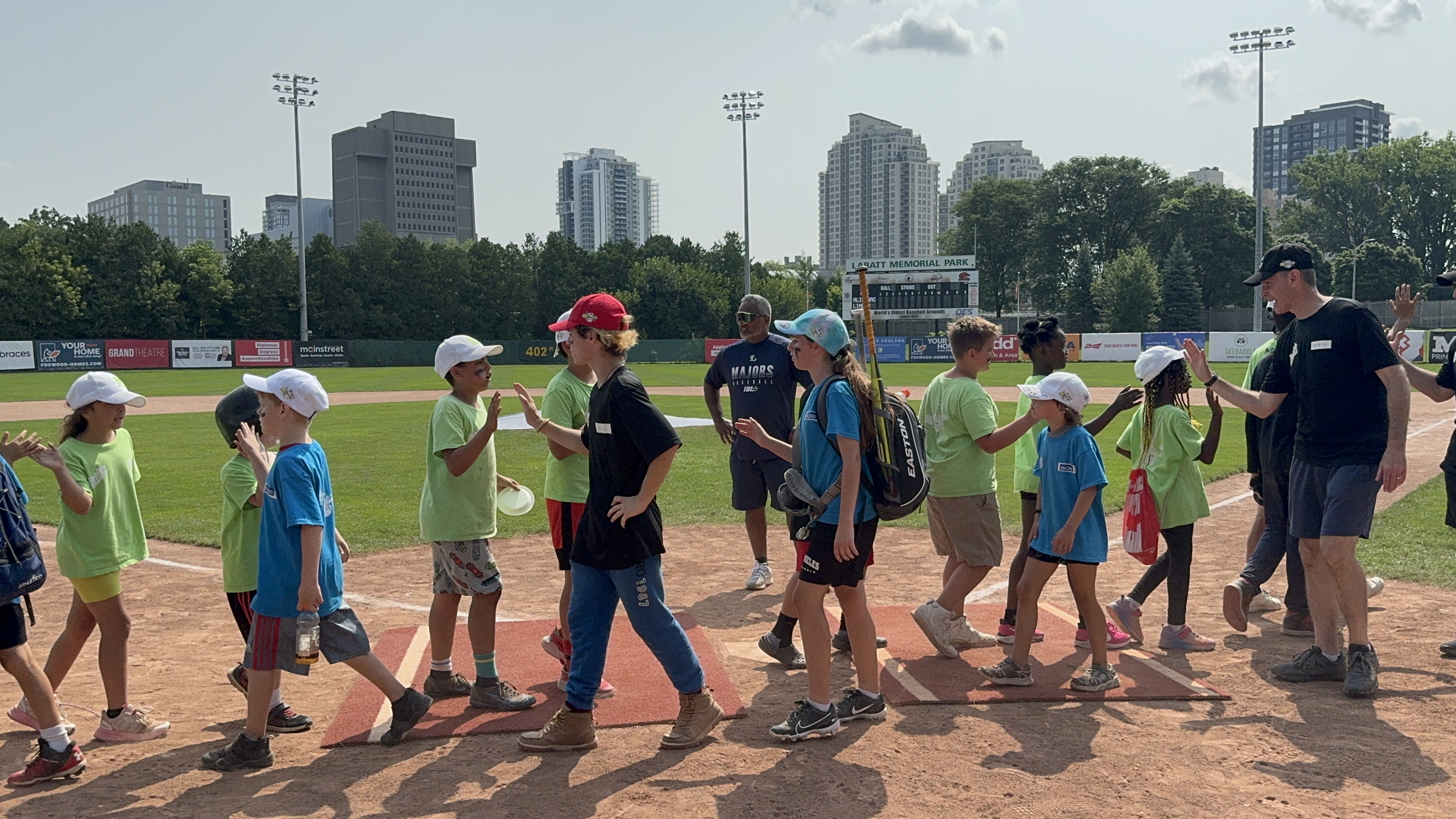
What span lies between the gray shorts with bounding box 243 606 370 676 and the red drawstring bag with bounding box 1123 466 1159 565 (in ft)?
13.7

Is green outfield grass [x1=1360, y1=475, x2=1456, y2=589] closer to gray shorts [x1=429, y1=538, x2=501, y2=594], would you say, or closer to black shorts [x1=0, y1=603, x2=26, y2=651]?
gray shorts [x1=429, y1=538, x2=501, y2=594]

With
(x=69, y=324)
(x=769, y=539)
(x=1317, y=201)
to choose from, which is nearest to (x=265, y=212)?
(x=69, y=324)

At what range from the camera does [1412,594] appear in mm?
7262

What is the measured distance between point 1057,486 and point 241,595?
3980 mm

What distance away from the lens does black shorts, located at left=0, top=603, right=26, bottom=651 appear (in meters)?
4.19

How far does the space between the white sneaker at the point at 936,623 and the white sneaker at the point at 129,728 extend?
12.4 feet

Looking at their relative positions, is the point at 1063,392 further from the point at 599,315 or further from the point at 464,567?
the point at 464,567

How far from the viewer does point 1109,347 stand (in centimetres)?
5428

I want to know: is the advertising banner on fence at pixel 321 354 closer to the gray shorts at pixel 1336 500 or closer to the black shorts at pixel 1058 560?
the black shorts at pixel 1058 560

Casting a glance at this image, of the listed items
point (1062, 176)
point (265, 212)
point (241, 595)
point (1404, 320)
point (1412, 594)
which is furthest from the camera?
point (265, 212)

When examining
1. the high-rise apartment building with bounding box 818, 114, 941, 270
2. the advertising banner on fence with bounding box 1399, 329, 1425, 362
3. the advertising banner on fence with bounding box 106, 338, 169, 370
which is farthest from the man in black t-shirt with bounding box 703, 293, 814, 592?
the high-rise apartment building with bounding box 818, 114, 941, 270

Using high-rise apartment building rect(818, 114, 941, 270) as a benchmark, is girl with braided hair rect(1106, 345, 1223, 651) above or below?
below

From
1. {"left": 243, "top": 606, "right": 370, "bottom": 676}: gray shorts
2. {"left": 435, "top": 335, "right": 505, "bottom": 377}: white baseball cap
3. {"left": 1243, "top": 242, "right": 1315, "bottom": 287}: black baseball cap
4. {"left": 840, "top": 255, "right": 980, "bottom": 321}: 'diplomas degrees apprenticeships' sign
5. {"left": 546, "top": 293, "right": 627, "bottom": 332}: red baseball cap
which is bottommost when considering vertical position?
{"left": 243, "top": 606, "right": 370, "bottom": 676}: gray shorts

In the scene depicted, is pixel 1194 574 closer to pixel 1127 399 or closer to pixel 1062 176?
pixel 1127 399
